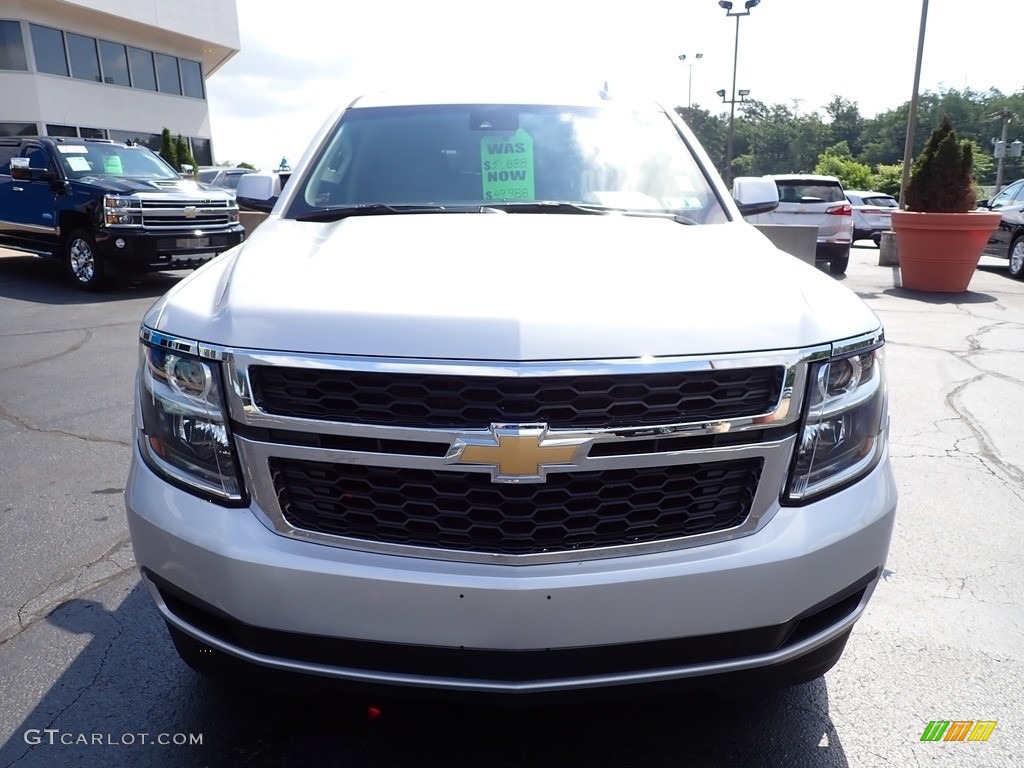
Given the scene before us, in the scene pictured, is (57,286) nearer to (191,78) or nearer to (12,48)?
(12,48)

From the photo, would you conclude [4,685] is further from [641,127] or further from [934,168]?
[934,168]

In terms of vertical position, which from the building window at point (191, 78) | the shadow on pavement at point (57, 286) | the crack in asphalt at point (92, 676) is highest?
the building window at point (191, 78)

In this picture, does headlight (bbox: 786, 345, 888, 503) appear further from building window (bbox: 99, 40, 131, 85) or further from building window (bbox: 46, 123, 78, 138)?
building window (bbox: 99, 40, 131, 85)

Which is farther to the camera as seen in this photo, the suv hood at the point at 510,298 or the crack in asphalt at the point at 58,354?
the crack in asphalt at the point at 58,354

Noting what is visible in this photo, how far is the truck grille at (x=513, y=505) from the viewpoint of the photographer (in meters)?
1.71

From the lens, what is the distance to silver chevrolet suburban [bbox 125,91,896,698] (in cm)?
167

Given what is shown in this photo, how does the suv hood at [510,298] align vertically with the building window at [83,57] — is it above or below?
below

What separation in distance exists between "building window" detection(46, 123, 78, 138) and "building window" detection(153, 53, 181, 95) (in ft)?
18.0

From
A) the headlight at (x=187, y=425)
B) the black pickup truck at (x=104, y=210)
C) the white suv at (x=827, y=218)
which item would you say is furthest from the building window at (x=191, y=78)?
the headlight at (x=187, y=425)

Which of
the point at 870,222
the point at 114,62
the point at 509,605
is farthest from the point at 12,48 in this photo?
the point at 509,605

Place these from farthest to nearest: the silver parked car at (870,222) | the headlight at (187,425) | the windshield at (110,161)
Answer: the silver parked car at (870,222) < the windshield at (110,161) < the headlight at (187,425)

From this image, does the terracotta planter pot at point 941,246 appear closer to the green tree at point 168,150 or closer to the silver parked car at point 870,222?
the silver parked car at point 870,222

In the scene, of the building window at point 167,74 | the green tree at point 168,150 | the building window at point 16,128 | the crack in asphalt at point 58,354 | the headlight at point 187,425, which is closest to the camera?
the headlight at point 187,425

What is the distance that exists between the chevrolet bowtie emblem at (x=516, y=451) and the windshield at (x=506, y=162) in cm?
136
